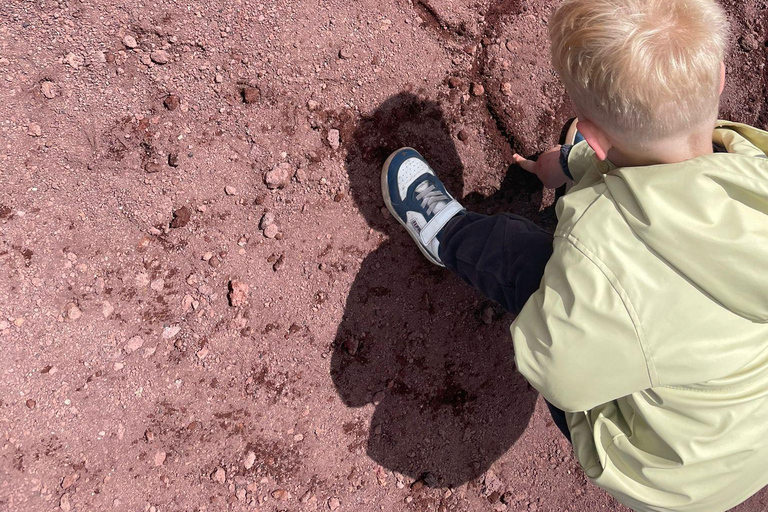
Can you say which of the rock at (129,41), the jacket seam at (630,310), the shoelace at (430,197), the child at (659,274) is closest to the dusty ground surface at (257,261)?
the rock at (129,41)

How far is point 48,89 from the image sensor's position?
5.64 feet

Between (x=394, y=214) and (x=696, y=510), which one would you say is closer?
(x=696, y=510)

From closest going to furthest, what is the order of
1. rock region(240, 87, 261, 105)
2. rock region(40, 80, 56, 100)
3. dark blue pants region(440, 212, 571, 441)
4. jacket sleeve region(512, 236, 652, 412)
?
jacket sleeve region(512, 236, 652, 412), dark blue pants region(440, 212, 571, 441), rock region(40, 80, 56, 100), rock region(240, 87, 261, 105)

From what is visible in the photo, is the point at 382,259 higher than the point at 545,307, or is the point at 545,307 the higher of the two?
the point at 545,307

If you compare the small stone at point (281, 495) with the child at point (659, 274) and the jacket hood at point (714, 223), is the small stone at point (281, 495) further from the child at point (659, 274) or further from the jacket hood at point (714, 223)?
the jacket hood at point (714, 223)

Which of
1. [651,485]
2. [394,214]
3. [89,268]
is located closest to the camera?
[651,485]

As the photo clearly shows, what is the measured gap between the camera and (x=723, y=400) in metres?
1.26

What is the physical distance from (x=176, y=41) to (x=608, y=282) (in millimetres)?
1686

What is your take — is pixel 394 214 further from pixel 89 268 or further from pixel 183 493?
pixel 183 493

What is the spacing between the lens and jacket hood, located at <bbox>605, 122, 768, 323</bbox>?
111cm

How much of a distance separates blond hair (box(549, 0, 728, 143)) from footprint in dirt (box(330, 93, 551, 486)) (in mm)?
878

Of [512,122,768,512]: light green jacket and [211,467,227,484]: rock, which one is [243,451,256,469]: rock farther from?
[512,122,768,512]: light green jacket

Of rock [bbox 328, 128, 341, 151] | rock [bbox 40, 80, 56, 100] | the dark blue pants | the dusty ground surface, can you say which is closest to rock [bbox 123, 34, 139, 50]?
the dusty ground surface

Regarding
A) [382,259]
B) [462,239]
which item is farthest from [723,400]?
[382,259]
